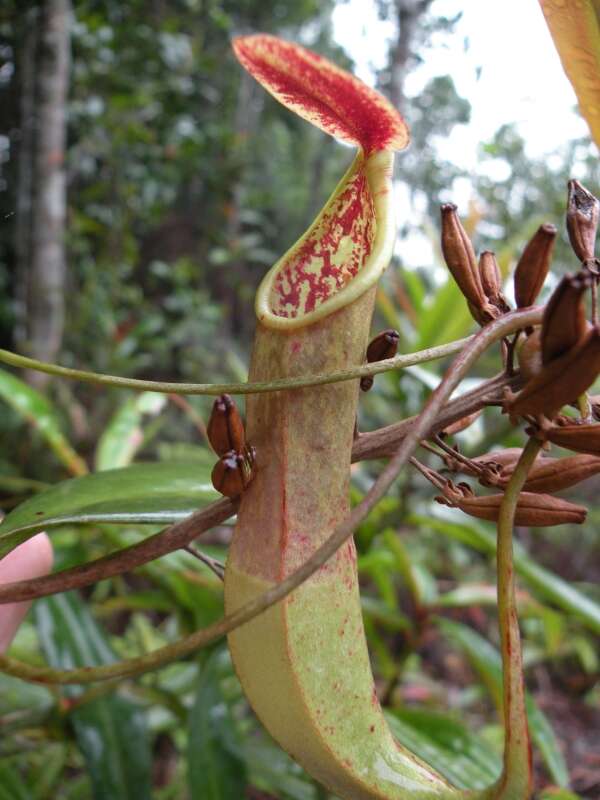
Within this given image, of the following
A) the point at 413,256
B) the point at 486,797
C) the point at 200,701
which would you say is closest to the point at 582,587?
the point at 413,256

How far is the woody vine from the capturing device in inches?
12.6

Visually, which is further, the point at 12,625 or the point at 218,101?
the point at 218,101

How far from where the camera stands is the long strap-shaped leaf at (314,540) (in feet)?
1.07

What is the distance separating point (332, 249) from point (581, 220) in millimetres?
152

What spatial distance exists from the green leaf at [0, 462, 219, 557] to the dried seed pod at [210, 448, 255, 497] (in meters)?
0.10

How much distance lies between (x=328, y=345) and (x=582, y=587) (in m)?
2.44

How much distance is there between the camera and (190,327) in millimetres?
3879

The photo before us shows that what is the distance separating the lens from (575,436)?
32cm

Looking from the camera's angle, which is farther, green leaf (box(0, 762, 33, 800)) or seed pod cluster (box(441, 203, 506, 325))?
green leaf (box(0, 762, 33, 800))

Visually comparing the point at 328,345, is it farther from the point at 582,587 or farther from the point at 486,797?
the point at 582,587

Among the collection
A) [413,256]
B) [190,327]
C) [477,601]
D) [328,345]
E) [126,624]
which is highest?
[413,256]

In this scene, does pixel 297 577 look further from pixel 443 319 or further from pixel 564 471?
pixel 443 319

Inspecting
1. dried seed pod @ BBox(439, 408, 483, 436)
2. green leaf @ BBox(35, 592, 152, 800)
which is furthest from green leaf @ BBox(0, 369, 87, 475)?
dried seed pod @ BBox(439, 408, 483, 436)

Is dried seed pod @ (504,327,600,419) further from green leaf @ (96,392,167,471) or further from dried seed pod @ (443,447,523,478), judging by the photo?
green leaf @ (96,392,167,471)
